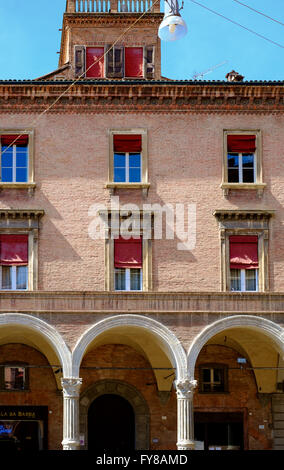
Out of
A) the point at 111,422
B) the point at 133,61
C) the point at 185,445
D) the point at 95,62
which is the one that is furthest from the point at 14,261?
the point at 133,61

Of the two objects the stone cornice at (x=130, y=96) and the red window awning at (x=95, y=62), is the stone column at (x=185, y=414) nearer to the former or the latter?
the stone cornice at (x=130, y=96)

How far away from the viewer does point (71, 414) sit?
35062mm

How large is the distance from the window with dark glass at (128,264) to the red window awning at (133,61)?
9.05 m

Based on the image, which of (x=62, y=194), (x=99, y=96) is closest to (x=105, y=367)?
(x=62, y=194)

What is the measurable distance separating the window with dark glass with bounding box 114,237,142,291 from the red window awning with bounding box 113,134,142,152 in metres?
3.55

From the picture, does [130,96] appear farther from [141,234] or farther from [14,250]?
[14,250]

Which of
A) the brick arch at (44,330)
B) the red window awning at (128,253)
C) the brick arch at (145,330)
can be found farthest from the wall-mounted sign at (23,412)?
the red window awning at (128,253)

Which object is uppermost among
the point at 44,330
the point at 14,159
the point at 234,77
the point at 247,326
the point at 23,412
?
the point at 234,77

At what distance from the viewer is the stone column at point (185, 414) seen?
35.2 m

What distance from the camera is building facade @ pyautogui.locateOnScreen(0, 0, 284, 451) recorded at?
38531 mm

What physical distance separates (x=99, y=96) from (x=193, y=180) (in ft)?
16.0

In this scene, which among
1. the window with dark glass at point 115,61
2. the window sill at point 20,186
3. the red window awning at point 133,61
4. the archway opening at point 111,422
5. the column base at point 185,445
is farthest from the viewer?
the red window awning at point 133,61

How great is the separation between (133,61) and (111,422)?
15660mm

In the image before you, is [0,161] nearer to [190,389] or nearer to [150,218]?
[150,218]
